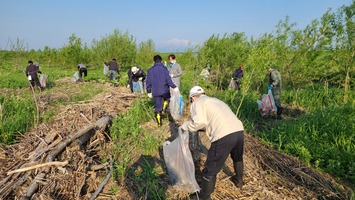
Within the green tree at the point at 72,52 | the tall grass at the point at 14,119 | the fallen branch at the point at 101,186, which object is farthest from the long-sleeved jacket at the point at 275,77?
the green tree at the point at 72,52

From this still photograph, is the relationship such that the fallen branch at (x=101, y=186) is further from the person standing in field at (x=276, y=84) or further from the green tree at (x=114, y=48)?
the green tree at (x=114, y=48)

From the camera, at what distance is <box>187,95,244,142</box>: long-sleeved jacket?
327 centimetres

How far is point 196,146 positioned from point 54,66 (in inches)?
1138

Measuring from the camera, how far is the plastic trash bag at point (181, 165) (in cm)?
345

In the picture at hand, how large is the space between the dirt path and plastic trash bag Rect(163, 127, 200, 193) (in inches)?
5.4

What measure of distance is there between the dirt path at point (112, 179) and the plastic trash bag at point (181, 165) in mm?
138

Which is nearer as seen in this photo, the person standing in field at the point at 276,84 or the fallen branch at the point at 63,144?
the fallen branch at the point at 63,144

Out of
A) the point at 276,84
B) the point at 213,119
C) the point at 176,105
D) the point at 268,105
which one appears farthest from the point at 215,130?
the point at 276,84

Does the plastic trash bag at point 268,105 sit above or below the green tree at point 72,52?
below

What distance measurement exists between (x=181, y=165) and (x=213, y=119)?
82 centimetres

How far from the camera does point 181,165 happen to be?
3.53m

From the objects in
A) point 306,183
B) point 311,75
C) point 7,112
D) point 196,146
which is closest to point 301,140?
point 306,183

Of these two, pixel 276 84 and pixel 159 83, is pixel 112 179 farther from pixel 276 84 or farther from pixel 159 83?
pixel 276 84

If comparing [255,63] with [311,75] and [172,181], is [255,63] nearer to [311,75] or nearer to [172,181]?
[172,181]
